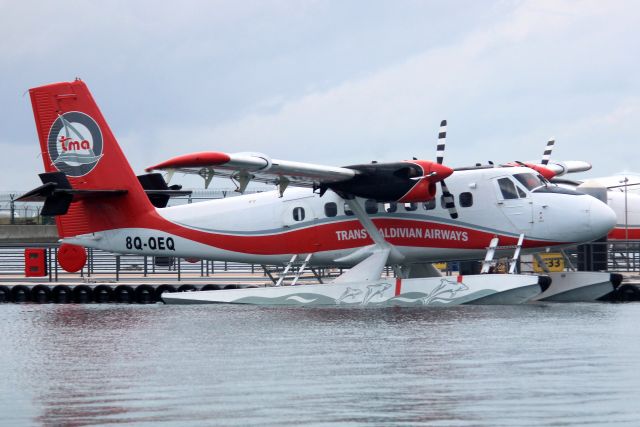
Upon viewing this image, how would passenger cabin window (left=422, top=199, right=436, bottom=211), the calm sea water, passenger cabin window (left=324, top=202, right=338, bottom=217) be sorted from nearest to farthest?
the calm sea water < passenger cabin window (left=422, top=199, right=436, bottom=211) < passenger cabin window (left=324, top=202, right=338, bottom=217)

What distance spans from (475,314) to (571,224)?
3370 millimetres

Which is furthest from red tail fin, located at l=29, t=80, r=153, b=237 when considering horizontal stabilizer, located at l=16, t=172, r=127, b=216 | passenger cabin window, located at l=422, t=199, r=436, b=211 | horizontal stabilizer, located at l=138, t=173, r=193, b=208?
passenger cabin window, located at l=422, t=199, r=436, b=211

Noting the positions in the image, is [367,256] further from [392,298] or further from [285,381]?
[285,381]

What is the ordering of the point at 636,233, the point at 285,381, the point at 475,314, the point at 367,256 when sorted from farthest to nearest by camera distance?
the point at 636,233, the point at 367,256, the point at 475,314, the point at 285,381

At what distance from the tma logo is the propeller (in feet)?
28.7

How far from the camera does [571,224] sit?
24.2m

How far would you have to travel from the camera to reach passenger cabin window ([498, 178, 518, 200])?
983 inches

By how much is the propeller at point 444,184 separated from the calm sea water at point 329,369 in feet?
9.23

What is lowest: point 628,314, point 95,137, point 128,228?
point 628,314

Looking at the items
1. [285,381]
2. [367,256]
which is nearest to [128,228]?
[367,256]

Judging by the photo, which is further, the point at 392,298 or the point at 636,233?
the point at 636,233

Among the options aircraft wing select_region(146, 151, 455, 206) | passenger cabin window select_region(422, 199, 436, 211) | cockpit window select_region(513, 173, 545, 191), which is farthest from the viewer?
passenger cabin window select_region(422, 199, 436, 211)

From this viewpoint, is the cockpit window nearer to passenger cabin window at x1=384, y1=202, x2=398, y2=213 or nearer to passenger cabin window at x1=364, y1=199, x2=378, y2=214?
passenger cabin window at x1=384, y1=202, x2=398, y2=213

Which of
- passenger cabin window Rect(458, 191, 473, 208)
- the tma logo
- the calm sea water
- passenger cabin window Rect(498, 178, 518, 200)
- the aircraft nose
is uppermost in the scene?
the tma logo
